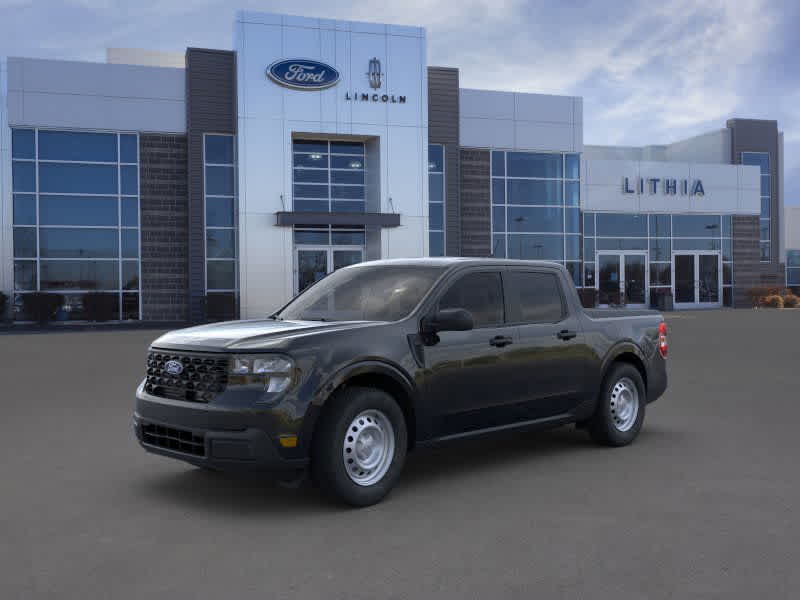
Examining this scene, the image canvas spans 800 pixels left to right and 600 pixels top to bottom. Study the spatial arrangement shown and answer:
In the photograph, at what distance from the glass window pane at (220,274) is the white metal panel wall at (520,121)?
36.5ft

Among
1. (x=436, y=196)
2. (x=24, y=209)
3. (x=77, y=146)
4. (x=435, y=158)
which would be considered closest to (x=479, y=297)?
(x=77, y=146)

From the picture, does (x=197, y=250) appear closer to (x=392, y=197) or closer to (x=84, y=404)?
(x=392, y=197)

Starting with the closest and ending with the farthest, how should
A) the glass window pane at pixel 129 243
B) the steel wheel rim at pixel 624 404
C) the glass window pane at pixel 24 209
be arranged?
the steel wheel rim at pixel 624 404
the glass window pane at pixel 24 209
the glass window pane at pixel 129 243

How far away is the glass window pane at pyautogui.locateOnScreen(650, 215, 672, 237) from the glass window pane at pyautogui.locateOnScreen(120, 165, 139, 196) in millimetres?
24640

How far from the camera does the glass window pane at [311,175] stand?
32.2 metres

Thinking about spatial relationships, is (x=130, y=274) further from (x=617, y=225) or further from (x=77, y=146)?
(x=617, y=225)

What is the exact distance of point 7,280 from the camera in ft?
98.3

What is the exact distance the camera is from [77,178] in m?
30.8

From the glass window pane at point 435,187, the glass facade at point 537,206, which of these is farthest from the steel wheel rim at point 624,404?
the glass facade at point 537,206

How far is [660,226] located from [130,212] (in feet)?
83.1

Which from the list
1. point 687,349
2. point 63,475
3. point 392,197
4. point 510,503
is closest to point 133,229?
point 392,197

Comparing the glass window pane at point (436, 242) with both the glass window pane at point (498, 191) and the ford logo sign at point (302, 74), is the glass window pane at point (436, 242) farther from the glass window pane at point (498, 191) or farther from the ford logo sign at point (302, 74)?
the ford logo sign at point (302, 74)

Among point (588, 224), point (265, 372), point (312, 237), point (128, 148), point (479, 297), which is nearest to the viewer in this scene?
point (265, 372)

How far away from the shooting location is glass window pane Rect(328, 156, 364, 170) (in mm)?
32719
